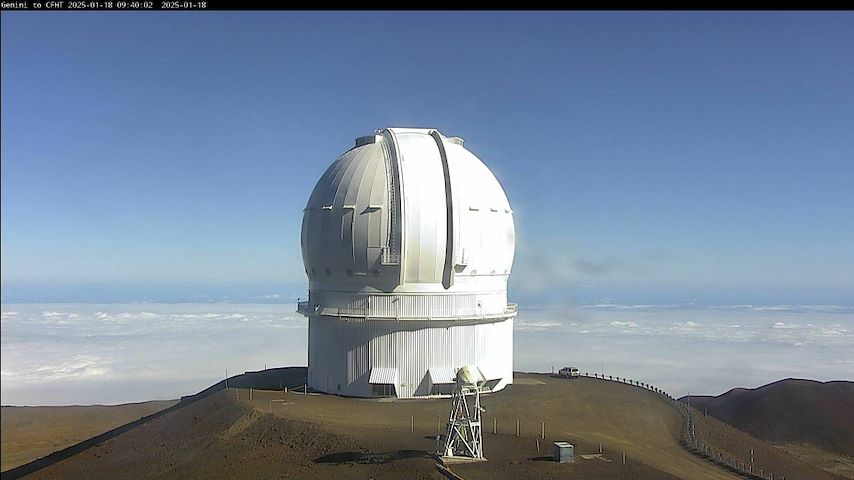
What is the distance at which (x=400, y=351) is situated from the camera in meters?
33.9

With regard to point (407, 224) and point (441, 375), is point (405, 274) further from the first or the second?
point (441, 375)

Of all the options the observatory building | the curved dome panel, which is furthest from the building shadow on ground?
the curved dome panel

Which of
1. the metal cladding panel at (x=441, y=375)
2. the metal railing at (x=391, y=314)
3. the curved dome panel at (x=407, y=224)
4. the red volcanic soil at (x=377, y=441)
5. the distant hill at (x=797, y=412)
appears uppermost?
the curved dome panel at (x=407, y=224)

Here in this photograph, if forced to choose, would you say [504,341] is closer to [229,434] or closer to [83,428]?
[229,434]

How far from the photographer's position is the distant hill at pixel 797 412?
41500mm

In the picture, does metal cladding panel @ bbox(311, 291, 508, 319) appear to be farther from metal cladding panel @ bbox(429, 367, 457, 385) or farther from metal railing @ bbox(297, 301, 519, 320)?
metal cladding panel @ bbox(429, 367, 457, 385)

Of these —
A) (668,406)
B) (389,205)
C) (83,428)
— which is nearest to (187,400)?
(83,428)

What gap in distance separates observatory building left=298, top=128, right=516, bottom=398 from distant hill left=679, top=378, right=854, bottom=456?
20.5m

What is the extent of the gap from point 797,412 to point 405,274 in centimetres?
3036

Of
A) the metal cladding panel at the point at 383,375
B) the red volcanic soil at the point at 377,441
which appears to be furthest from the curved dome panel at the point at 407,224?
the red volcanic soil at the point at 377,441

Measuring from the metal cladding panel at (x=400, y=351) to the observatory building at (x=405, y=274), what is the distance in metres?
0.05

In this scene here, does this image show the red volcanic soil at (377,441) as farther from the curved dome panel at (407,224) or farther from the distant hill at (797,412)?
the distant hill at (797,412)

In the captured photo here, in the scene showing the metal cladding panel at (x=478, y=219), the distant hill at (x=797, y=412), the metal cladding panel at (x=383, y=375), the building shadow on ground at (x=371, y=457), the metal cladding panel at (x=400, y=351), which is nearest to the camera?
the building shadow on ground at (x=371, y=457)

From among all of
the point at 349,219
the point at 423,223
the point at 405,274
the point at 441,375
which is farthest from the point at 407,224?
the point at 441,375
